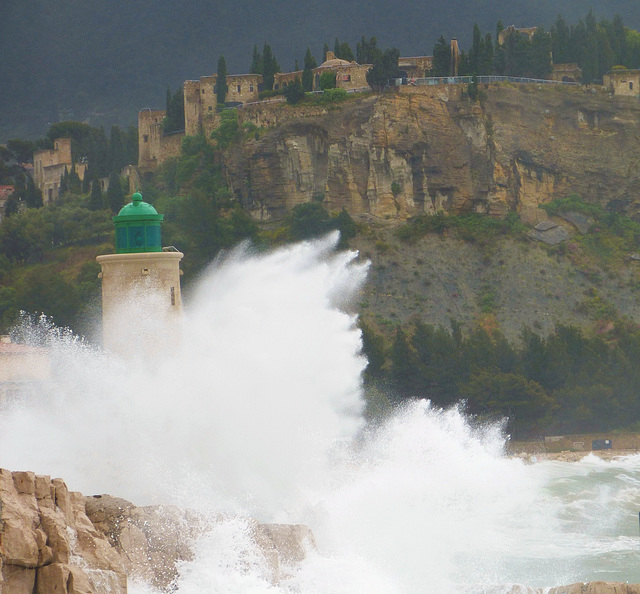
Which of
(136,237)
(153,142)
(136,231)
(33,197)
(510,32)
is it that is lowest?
(136,237)

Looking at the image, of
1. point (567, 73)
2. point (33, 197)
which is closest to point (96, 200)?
point (33, 197)

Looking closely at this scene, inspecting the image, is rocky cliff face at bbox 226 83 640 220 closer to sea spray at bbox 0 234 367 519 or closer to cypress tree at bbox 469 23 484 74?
cypress tree at bbox 469 23 484 74

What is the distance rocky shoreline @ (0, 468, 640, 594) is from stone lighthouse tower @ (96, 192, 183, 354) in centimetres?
535

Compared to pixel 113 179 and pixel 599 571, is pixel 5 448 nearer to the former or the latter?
pixel 599 571

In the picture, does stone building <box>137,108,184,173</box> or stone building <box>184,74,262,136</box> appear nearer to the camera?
stone building <box>184,74,262,136</box>

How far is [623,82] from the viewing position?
248 feet

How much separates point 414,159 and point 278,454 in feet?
157

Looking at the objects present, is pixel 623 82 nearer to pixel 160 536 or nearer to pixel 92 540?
pixel 160 536

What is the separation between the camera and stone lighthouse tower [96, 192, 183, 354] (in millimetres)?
25219

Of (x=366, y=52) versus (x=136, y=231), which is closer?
(x=136, y=231)

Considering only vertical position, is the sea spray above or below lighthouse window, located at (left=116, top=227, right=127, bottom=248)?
below

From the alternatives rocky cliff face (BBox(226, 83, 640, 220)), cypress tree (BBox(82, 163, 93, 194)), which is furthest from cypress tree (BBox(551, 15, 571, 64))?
cypress tree (BBox(82, 163, 93, 194))

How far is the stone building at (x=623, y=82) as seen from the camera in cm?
7556

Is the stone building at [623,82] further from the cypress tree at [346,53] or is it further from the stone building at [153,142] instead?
the stone building at [153,142]
